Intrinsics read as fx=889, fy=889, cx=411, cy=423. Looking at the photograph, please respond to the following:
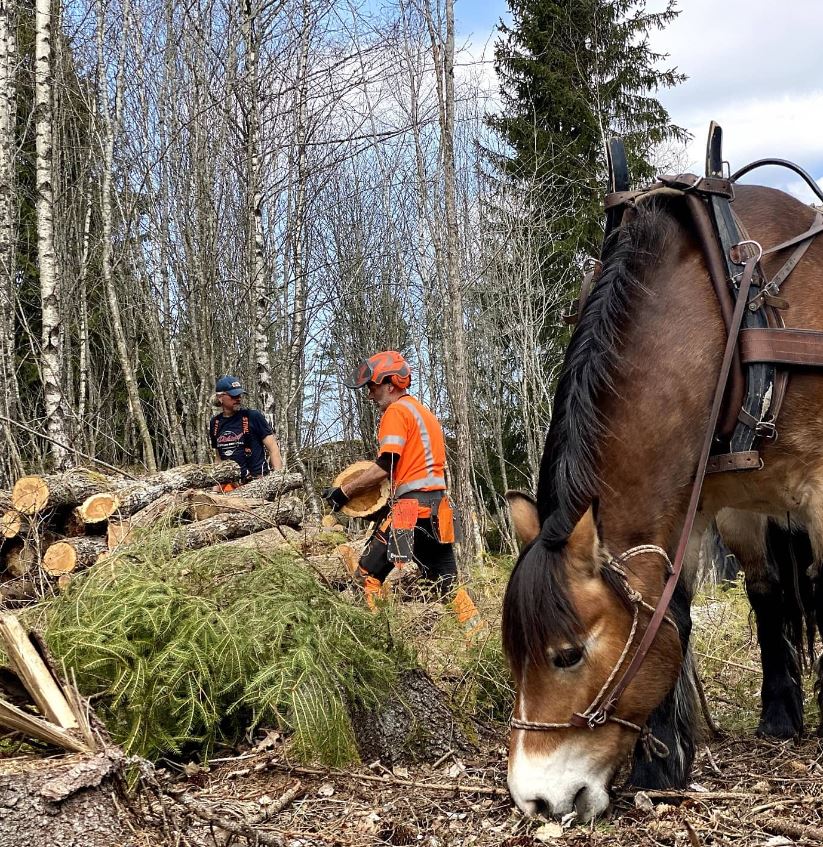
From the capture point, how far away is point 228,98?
11930 mm

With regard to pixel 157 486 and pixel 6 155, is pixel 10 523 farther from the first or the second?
pixel 6 155

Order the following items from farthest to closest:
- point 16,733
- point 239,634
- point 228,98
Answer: point 228,98 → point 239,634 → point 16,733

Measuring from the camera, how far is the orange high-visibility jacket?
19.1 feet

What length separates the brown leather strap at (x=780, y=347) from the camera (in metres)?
2.91

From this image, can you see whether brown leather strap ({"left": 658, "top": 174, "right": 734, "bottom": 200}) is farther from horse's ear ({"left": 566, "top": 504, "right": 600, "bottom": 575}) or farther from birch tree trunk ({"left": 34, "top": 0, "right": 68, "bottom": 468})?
birch tree trunk ({"left": 34, "top": 0, "right": 68, "bottom": 468})

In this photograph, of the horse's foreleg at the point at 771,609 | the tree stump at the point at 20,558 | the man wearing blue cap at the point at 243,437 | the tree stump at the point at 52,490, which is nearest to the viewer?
the horse's foreleg at the point at 771,609

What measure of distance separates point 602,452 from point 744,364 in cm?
56

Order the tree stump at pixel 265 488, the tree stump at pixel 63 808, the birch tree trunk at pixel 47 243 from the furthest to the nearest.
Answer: the birch tree trunk at pixel 47 243
the tree stump at pixel 265 488
the tree stump at pixel 63 808

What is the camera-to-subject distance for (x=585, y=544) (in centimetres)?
271

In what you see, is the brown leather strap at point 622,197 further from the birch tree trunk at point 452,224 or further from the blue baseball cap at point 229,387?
the birch tree trunk at point 452,224

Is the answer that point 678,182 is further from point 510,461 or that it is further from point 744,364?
point 510,461

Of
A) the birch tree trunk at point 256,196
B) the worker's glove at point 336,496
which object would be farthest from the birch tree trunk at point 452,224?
the worker's glove at point 336,496

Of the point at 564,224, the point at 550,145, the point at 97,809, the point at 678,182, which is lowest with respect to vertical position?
the point at 97,809

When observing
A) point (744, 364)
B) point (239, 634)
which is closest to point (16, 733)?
point (239, 634)
